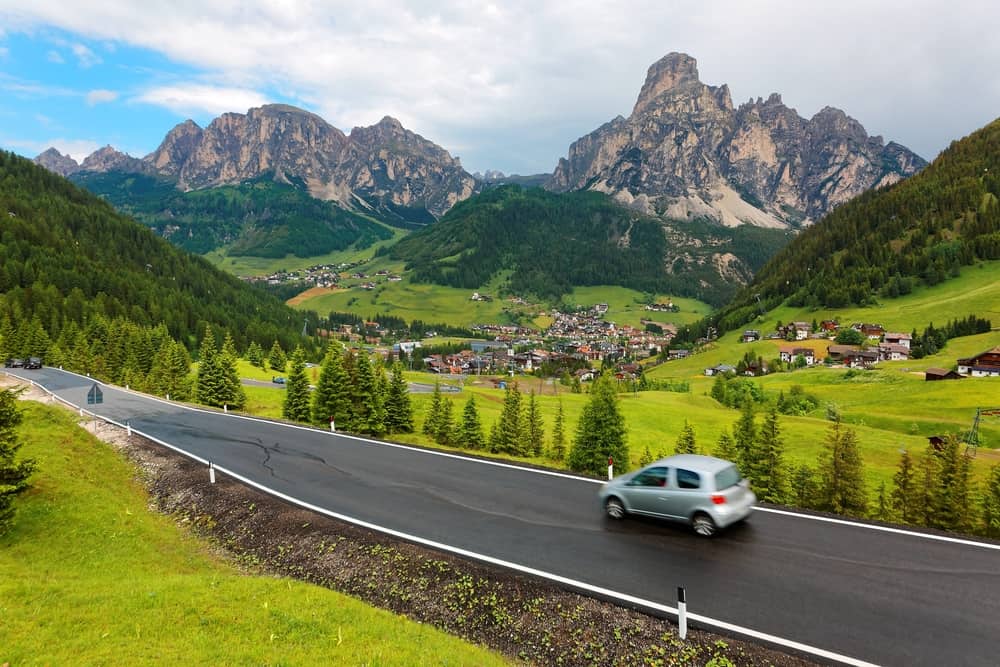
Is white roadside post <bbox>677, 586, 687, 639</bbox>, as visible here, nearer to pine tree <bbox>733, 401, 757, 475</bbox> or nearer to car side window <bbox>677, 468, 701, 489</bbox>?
car side window <bbox>677, 468, 701, 489</bbox>

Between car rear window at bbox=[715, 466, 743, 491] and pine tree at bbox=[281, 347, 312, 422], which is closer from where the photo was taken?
car rear window at bbox=[715, 466, 743, 491]

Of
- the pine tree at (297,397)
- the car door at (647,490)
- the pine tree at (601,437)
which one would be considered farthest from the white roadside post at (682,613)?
the pine tree at (297,397)

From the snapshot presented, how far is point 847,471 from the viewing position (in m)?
26.6

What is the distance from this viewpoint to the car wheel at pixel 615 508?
1498 centimetres

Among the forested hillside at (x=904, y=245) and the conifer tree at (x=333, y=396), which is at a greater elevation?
the forested hillside at (x=904, y=245)

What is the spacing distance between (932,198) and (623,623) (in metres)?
248

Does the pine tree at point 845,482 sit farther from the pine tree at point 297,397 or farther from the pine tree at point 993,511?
the pine tree at point 297,397

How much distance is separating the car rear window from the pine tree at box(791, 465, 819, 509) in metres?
18.2

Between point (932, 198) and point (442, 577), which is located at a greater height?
point (932, 198)

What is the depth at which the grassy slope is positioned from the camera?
8875 mm

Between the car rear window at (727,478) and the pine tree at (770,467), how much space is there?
20602 millimetres

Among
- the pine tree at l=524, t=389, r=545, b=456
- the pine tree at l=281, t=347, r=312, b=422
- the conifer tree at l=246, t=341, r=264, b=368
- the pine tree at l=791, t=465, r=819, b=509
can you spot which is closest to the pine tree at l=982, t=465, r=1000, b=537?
the pine tree at l=791, t=465, r=819, b=509

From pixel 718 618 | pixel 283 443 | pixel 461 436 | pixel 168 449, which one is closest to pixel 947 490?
pixel 718 618

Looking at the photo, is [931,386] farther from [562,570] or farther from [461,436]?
[562,570]
